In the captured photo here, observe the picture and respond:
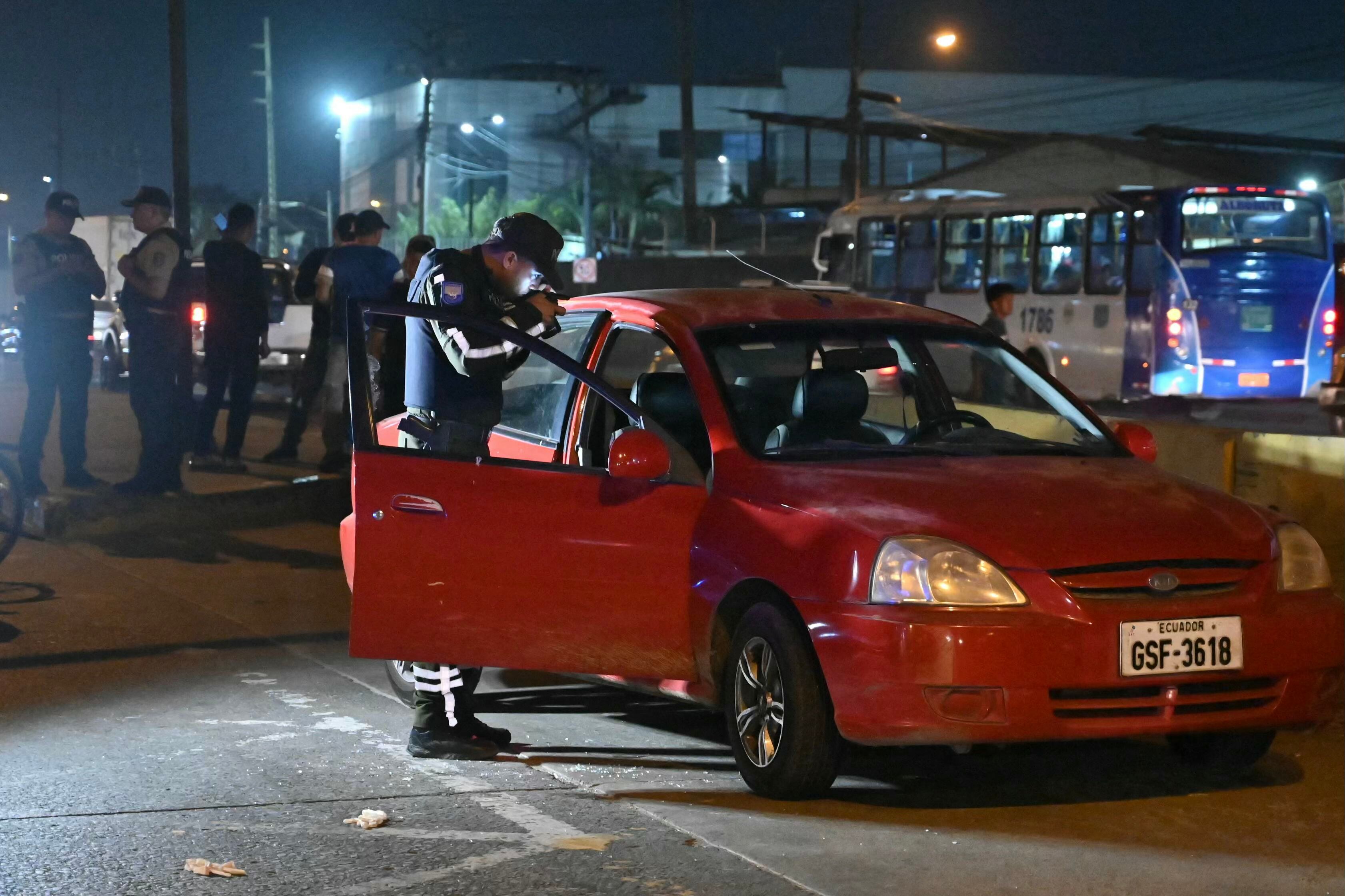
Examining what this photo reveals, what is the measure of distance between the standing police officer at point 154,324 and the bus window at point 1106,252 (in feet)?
45.4

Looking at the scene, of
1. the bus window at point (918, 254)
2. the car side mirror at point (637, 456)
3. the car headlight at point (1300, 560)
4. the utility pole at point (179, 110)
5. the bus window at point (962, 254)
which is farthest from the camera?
the bus window at point (918, 254)

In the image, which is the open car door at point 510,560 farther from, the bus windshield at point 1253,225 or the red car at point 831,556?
the bus windshield at point 1253,225

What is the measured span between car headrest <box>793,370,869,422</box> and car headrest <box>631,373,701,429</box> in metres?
0.35

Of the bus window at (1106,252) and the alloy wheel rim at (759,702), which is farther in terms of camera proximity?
the bus window at (1106,252)

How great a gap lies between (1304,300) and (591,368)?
17.9 metres

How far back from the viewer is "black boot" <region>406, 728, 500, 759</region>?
5516 millimetres

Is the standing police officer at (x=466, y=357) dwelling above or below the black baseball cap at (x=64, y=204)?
below

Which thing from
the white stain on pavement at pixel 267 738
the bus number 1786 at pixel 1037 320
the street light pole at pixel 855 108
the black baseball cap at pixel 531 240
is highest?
the street light pole at pixel 855 108

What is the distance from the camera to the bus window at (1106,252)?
21.6 meters

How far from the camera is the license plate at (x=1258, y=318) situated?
850 inches

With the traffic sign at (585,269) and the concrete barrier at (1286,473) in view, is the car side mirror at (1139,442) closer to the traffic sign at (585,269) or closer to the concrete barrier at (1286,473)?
the concrete barrier at (1286,473)

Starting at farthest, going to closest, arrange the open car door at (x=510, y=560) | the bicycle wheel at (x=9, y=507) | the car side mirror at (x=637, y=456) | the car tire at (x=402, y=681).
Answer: the bicycle wheel at (x=9, y=507) < the car tire at (x=402, y=681) < the open car door at (x=510, y=560) < the car side mirror at (x=637, y=456)

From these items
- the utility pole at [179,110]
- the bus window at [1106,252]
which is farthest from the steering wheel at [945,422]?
the bus window at [1106,252]

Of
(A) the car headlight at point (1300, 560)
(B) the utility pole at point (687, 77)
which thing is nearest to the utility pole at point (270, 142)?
(B) the utility pole at point (687, 77)
